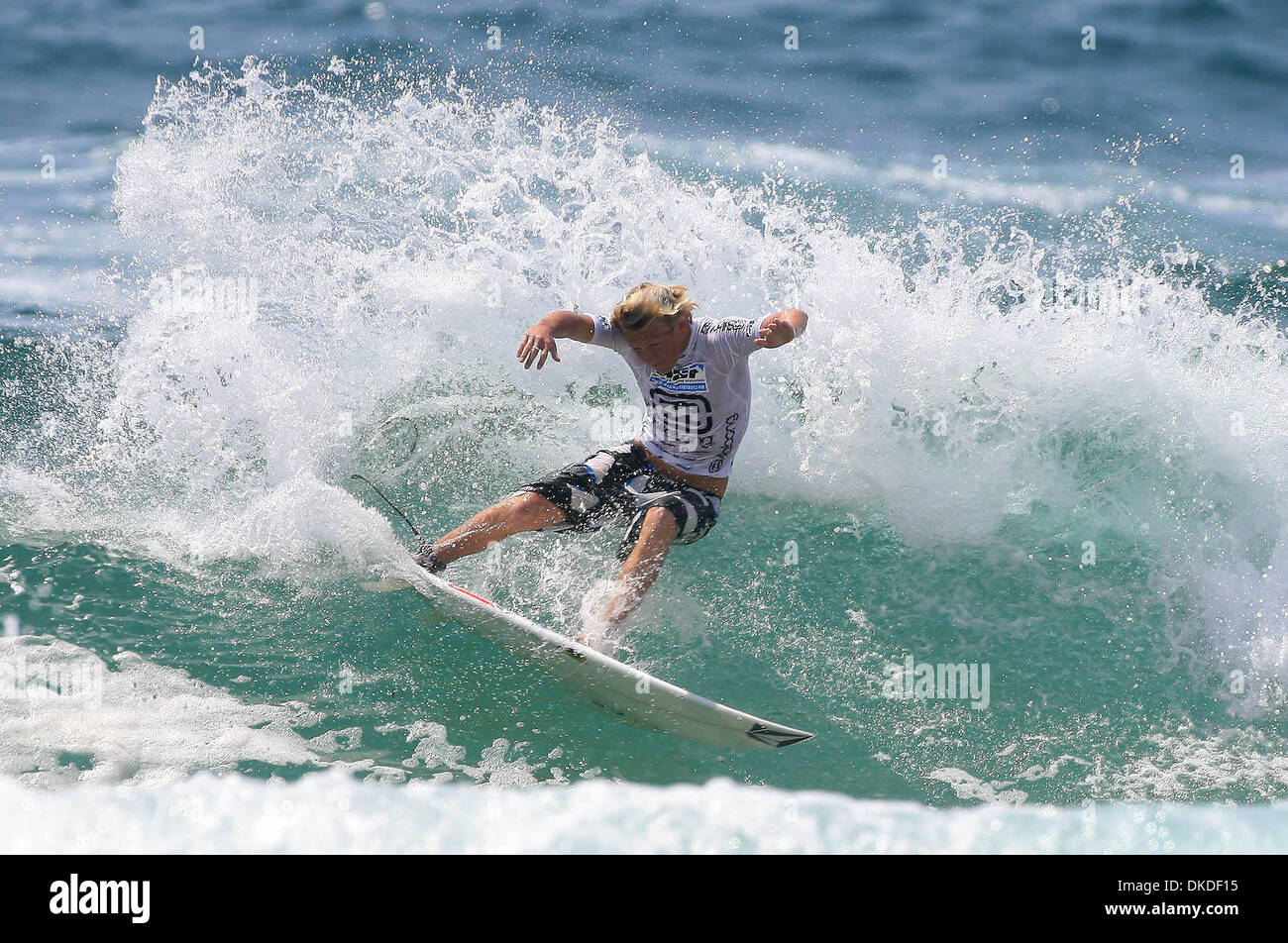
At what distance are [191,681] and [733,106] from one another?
1150 centimetres

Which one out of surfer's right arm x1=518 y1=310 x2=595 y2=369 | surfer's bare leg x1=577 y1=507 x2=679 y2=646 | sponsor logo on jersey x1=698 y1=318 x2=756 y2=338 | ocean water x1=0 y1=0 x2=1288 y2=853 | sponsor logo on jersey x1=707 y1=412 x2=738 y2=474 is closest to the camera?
ocean water x1=0 y1=0 x2=1288 y2=853

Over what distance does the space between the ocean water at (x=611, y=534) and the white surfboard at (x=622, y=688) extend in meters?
0.14

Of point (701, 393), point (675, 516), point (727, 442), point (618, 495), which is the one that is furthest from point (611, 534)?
point (701, 393)

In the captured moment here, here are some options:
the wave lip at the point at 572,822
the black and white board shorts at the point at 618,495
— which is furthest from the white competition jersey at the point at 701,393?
the wave lip at the point at 572,822

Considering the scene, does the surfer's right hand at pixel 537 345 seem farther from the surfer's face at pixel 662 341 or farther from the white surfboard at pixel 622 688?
the white surfboard at pixel 622 688

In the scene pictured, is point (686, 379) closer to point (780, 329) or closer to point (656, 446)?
point (656, 446)

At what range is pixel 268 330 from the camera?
7.32m

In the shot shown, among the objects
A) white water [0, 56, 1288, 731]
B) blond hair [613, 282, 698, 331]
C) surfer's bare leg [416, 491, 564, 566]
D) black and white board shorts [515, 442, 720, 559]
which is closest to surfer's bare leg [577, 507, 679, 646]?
black and white board shorts [515, 442, 720, 559]

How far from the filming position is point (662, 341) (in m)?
5.23

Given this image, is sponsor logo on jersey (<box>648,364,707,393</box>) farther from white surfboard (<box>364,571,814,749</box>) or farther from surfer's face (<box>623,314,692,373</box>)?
white surfboard (<box>364,571,814,749</box>)

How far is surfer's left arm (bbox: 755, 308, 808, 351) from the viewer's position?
512cm

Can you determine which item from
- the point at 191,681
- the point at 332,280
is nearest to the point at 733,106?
the point at 332,280

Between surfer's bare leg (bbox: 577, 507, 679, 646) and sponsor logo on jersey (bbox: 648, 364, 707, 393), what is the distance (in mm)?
630

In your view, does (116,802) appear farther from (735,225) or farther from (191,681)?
(735,225)
